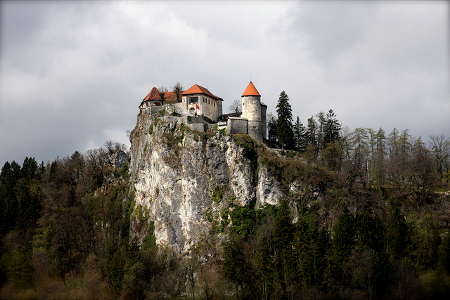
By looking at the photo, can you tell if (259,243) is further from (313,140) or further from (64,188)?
(64,188)

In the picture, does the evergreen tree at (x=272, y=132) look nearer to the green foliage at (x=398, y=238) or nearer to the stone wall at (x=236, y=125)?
the stone wall at (x=236, y=125)

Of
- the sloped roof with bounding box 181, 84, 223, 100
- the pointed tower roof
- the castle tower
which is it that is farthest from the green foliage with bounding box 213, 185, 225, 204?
the sloped roof with bounding box 181, 84, 223, 100

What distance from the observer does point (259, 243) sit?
6088 centimetres

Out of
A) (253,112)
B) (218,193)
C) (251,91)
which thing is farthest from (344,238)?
(251,91)

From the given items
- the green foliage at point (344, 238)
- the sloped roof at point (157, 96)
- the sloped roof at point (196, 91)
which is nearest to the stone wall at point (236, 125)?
the sloped roof at point (196, 91)

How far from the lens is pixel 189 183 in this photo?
71812mm

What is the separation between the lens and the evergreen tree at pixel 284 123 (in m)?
73.4

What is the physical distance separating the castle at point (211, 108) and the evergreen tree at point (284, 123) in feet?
9.35

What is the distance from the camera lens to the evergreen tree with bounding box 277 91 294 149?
73438mm

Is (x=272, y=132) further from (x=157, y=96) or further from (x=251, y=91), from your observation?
(x=157, y=96)

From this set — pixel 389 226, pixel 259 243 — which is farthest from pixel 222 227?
pixel 389 226

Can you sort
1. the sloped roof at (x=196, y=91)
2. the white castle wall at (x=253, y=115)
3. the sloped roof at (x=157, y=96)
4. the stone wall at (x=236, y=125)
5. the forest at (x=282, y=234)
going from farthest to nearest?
the sloped roof at (x=157, y=96) → the sloped roof at (x=196, y=91) → the white castle wall at (x=253, y=115) → the stone wall at (x=236, y=125) → the forest at (x=282, y=234)

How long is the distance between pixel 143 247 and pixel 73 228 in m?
12.0

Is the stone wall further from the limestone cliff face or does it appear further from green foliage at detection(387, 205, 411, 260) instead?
green foliage at detection(387, 205, 411, 260)
